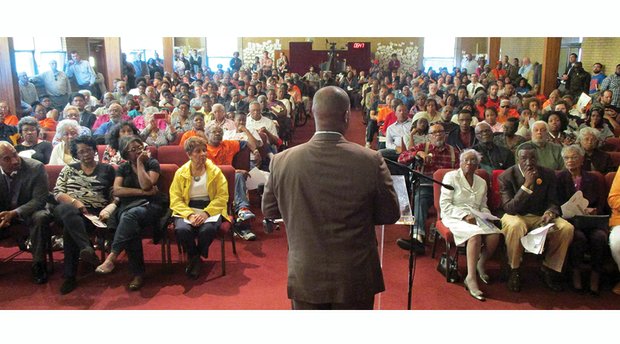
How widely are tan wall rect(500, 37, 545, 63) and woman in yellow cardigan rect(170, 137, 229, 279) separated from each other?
11983 millimetres

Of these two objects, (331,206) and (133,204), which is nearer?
(331,206)

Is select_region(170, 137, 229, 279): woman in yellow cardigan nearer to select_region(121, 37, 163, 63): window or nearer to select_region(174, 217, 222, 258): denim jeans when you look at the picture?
select_region(174, 217, 222, 258): denim jeans

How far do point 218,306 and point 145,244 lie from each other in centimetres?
144

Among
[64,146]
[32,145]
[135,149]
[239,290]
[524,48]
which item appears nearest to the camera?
[239,290]

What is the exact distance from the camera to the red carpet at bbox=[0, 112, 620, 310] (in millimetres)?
3453

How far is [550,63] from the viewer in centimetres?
903

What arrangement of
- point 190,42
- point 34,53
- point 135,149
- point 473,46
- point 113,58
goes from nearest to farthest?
point 135,149
point 34,53
point 113,58
point 473,46
point 190,42

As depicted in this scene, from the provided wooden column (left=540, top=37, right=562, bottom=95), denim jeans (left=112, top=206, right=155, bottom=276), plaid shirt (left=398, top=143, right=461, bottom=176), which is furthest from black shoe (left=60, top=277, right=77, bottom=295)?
wooden column (left=540, top=37, right=562, bottom=95)

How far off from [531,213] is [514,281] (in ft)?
1.73

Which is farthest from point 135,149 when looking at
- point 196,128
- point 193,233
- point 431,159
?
point 431,159

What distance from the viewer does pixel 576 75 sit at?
9375 mm

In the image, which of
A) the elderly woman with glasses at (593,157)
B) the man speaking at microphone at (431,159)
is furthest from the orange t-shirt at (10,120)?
the elderly woman with glasses at (593,157)

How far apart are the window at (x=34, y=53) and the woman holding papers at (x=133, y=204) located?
6.68 m

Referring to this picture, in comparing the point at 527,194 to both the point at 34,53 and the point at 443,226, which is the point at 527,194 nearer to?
the point at 443,226
